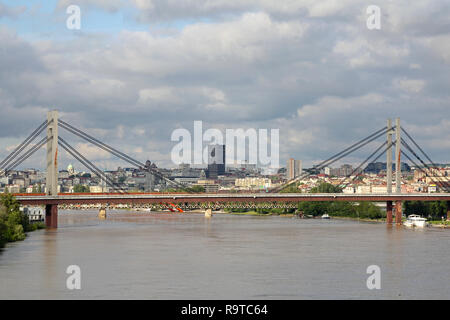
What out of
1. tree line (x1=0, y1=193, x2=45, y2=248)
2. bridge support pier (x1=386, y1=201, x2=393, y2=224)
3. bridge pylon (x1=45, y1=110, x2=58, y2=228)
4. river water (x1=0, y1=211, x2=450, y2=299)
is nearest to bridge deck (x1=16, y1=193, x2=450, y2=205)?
bridge pylon (x1=45, y1=110, x2=58, y2=228)

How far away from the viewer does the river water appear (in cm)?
2727

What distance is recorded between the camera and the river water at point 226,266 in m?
27.3

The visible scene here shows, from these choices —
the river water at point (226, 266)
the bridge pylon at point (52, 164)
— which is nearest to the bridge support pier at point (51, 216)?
the bridge pylon at point (52, 164)

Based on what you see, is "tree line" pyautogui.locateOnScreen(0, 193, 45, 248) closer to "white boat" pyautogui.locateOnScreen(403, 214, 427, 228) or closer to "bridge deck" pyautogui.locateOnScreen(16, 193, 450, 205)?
"bridge deck" pyautogui.locateOnScreen(16, 193, 450, 205)

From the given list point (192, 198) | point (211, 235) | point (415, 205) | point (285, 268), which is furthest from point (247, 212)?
point (285, 268)

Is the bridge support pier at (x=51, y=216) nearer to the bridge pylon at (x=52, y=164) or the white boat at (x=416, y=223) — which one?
the bridge pylon at (x=52, y=164)

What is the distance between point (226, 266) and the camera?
3453cm

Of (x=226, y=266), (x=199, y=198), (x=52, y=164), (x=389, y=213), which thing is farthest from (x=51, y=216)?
(x=389, y=213)

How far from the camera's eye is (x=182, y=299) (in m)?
25.7

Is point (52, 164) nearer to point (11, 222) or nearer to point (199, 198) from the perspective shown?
point (11, 222)

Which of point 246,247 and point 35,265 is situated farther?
point 246,247

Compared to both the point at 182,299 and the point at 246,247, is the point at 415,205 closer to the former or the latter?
the point at 246,247

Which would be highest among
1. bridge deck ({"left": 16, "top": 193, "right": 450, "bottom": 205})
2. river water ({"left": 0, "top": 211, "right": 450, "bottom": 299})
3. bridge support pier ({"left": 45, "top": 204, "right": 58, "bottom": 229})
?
bridge deck ({"left": 16, "top": 193, "right": 450, "bottom": 205})
